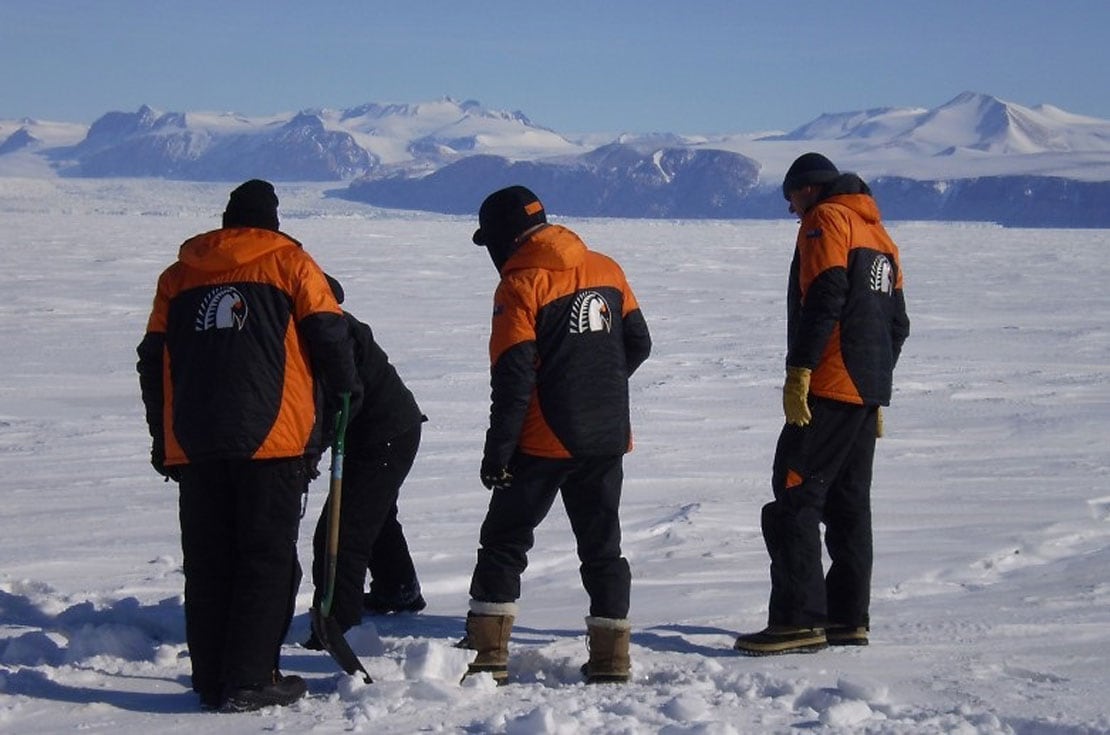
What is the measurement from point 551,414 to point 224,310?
35.0 inches

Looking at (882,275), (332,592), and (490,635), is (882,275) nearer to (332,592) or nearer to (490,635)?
(490,635)

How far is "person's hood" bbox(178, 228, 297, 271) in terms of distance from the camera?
10.7 feet

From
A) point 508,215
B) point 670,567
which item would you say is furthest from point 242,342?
point 670,567

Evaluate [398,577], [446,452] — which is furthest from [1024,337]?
[398,577]

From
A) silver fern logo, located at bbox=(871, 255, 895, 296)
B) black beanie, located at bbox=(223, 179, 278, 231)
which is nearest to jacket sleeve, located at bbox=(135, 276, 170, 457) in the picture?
black beanie, located at bbox=(223, 179, 278, 231)

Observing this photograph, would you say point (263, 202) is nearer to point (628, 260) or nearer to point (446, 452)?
point (446, 452)

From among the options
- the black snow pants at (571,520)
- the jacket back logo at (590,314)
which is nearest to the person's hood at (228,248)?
the jacket back logo at (590,314)

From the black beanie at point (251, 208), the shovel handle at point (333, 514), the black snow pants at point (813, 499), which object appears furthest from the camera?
the black snow pants at point (813, 499)

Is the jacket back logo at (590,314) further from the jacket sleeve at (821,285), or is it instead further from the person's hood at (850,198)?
the person's hood at (850,198)

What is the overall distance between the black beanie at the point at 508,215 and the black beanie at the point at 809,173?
81 centimetres

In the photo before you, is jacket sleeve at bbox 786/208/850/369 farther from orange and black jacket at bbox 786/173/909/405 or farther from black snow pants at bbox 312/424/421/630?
black snow pants at bbox 312/424/421/630

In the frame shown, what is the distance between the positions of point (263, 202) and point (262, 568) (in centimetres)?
94

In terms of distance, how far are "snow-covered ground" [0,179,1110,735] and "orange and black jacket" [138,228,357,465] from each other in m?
0.69

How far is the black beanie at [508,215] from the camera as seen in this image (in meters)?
3.49
